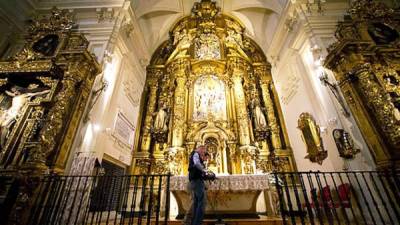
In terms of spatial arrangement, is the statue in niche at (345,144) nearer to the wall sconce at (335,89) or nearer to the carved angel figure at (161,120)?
the wall sconce at (335,89)

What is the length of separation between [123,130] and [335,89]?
7.27 metres

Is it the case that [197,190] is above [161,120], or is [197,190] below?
below

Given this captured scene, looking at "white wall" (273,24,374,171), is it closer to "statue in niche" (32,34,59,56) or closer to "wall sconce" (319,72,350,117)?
"wall sconce" (319,72,350,117)

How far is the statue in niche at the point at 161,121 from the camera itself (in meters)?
8.54

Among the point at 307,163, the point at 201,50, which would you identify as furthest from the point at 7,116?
the point at 307,163

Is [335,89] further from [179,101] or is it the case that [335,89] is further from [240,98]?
[179,101]

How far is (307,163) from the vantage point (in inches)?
269

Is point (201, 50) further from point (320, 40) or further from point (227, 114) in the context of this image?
point (320, 40)

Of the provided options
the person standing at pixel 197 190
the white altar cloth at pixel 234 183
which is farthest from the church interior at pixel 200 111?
the person standing at pixel 197 190

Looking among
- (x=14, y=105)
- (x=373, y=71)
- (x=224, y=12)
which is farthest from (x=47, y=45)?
(x=373, y=71)

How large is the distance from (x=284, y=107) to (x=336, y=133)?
395cm

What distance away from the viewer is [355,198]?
4145 millimetres

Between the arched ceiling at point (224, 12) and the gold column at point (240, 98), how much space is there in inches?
83.9

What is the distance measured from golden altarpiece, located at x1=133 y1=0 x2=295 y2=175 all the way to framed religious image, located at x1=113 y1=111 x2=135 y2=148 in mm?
453
